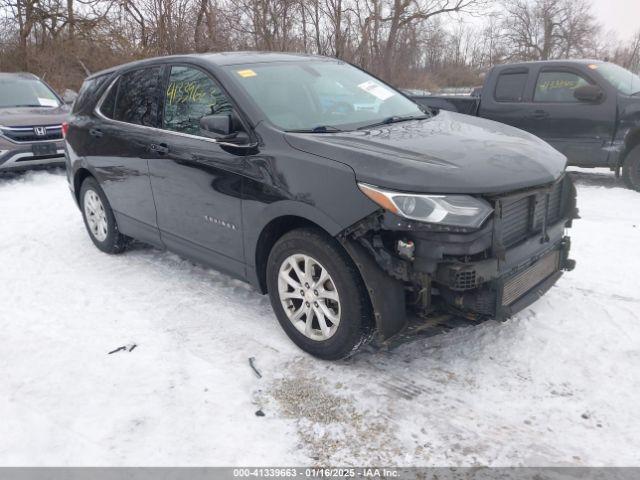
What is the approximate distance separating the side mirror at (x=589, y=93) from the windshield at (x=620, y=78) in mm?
294

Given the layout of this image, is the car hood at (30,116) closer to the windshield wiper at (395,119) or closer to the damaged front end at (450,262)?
the windshield wiper at (395,119)

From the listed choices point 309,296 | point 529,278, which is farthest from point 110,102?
point 529,278

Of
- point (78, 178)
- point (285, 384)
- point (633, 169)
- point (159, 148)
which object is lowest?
point (285, 384)

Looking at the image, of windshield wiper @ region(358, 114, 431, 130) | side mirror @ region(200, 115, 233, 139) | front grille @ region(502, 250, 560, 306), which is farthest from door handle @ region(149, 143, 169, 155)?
front grille @ region(502, 250, 560, 306)

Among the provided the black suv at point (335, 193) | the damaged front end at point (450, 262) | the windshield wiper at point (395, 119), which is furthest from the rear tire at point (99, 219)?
the damaged front end at point (450, 262)

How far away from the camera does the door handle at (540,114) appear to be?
7.82 metres

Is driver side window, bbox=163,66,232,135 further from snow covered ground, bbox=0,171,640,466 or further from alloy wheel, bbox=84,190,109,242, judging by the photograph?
alloy wheel, bbox=84,190,109,242

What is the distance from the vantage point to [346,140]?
315 cm

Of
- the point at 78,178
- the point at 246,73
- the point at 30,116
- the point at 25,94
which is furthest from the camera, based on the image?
the point at 25,94

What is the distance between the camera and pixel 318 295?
10.3 ft

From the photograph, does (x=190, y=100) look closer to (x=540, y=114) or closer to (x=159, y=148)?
(x=159, y=148)

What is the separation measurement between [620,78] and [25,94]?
394 inches

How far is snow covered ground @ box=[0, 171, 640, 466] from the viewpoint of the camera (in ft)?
8.54

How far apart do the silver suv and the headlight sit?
7.89 meters
